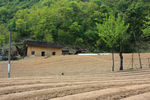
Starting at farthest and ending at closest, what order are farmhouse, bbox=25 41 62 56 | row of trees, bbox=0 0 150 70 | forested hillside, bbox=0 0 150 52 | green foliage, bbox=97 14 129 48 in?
row of trees, bbox=0 0 150 70, forested hillside, bbox=0 0 150 52, farmhouse, bbox=25 41 62 56, green foliage, bbox=97 14 129 48

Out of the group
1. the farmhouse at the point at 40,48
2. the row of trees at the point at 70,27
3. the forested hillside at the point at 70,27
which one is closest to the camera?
the farmhouse at the point at 40,48

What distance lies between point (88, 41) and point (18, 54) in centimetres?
2527

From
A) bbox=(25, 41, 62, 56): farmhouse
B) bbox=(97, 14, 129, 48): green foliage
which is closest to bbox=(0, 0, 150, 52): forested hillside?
bbox=(25, 41, 62, 56): farmhouse

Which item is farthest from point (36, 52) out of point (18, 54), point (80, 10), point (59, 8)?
point (80, 10)

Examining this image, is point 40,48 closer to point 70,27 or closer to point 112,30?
point 70,27

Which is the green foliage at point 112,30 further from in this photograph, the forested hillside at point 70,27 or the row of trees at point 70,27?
the row of trees at point 70,27

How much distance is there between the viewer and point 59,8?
53188 mm

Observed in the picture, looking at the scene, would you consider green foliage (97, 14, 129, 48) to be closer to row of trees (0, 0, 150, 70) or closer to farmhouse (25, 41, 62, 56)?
farmhouse (25, 41, 62, 56)

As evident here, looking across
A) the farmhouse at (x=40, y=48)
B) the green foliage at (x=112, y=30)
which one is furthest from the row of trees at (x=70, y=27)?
the green foliage at (x=112, y=30)

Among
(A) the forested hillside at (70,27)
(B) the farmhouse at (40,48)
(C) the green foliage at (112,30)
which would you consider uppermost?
(A) the forested hillside at (70,27)

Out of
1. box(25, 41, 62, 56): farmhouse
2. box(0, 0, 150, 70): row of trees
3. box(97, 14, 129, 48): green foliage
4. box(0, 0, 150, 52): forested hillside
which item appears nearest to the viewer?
box(97, 14, 129, 48): green foliage

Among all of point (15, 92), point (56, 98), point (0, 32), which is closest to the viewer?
point (56, 98)

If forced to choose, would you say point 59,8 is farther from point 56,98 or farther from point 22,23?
point 56,98

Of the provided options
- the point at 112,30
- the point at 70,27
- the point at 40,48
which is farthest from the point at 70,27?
the point at 112,30
